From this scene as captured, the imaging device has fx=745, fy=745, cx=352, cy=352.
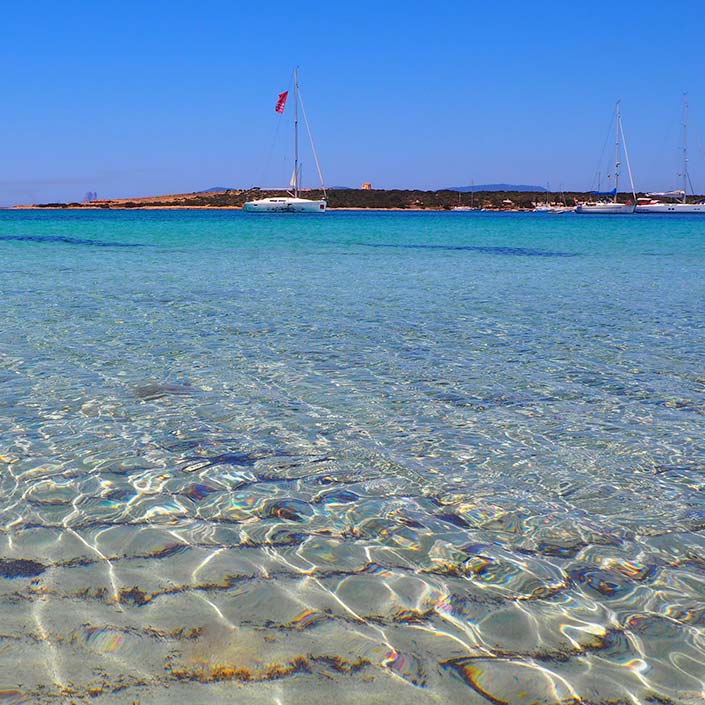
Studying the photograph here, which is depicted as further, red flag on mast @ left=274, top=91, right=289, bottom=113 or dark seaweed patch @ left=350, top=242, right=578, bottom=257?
red flag on mast @ left=274, top=91, right=289, bottom=113

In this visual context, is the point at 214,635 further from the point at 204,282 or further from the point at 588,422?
the point at 204,282

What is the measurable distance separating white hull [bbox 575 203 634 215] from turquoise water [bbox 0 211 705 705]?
8245 centimetres

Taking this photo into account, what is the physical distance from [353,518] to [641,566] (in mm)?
1379

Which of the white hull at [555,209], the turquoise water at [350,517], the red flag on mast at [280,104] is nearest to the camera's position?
the turquoise water at [350,517]

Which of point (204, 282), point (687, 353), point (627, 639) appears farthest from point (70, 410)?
point (204, 282)

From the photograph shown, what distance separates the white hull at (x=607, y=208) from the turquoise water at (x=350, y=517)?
82.5 m

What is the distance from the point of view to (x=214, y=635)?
2.75m

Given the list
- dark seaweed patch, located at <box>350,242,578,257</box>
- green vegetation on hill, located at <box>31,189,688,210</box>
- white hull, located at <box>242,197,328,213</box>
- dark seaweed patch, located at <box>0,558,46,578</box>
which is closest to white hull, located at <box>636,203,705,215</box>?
green vegetation on hill, located at <box>31,189,688,210</box>

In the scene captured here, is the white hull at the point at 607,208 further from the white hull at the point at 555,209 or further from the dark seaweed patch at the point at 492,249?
the dark seaweed patch at the point at 492,249

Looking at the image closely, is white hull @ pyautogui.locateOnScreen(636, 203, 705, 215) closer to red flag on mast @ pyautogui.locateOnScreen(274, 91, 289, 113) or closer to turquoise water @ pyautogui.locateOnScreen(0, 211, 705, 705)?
red flag on mast @ pyautogui.locateOnScreen(274, 91, 289, 113)

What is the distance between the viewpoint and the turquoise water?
102 inches

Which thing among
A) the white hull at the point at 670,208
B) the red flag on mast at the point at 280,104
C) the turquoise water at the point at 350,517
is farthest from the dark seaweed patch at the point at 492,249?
the white hull at the point at 670,208

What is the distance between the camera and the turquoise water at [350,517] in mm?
2596

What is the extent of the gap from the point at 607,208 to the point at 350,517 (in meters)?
88.8
